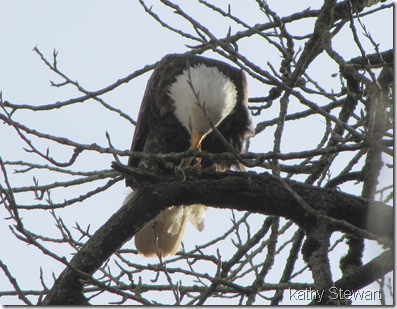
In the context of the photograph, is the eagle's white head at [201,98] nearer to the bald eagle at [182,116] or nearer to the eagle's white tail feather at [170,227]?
the bald eagle at [182,116]

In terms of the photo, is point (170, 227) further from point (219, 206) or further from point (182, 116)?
point (219, 206)

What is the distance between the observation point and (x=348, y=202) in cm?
365

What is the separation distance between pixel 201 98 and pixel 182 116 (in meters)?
0.25

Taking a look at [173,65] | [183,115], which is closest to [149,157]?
[183,115]

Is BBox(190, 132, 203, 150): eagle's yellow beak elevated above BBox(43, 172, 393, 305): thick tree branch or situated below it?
above

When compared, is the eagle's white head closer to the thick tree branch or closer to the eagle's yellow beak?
the eagle's yellow beak

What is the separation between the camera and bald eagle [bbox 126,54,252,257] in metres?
4.77

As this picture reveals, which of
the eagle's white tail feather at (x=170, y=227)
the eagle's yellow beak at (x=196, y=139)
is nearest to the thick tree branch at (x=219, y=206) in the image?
the eagle's yellow beak at (x=196, y=139)

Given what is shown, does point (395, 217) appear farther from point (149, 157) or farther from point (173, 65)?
point (173, 65)

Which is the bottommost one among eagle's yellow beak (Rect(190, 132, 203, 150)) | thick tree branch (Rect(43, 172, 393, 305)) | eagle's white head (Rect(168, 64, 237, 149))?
thick tree branch (Rect(43, 172, 393, 305))

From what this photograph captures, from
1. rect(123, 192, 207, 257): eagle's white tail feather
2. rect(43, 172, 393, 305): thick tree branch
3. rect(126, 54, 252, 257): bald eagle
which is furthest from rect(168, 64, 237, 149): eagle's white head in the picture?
rect(123, 192, 207, 257): eagle's white tail feather

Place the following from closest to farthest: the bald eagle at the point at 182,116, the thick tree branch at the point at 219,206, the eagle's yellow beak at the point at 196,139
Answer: the thick tree branch at the point at 219,206, the eagle's yellow beak at the point at 196,139, the bald eagle at the point at 182,116

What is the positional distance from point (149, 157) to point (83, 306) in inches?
31.3

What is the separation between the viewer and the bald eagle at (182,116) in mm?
4773
